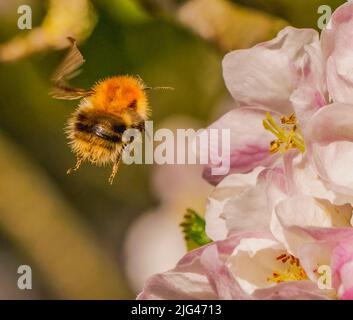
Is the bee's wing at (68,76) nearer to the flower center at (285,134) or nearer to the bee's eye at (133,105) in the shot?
the bee's eye at (133,105)

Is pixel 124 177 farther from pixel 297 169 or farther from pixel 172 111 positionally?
pixel 297 169

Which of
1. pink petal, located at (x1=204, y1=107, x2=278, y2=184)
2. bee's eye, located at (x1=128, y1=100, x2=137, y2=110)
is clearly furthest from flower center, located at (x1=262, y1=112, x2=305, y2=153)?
bee's eye, located at (x1=128, y1=100, x2=137, y2=110)

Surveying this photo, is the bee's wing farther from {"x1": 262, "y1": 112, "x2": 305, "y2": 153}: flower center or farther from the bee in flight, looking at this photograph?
{"x1": 262, "y1": 112, "x2": 305, "y2": 153}: flower center

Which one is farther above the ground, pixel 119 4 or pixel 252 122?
pixel 119 4

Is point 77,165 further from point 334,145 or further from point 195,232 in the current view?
point 334,145

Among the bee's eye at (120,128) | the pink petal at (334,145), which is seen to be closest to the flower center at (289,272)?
the pink petal at (334,145)
